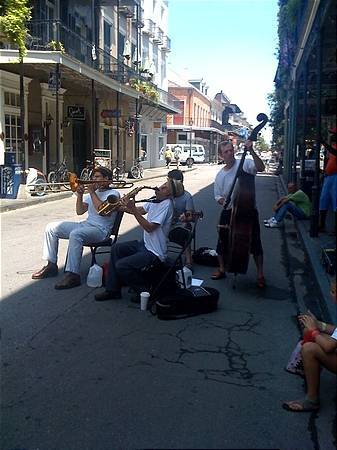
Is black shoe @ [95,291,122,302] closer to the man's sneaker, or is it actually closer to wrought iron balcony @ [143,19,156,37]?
the man's sneaker

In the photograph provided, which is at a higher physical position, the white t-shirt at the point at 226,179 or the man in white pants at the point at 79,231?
the white t-shirt at the point at 226,179

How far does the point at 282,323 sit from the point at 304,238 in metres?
4.56

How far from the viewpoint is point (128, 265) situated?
19.0ft

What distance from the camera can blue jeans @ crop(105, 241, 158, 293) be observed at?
578 centimetres

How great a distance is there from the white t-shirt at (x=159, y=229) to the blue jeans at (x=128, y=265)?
2.8 inches

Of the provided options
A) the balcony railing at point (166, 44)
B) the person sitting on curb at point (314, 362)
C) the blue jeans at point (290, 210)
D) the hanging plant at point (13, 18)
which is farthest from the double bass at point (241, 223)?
the balcony railing at point (166, 44)

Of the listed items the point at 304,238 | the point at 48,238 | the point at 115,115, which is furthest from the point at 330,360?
the point at 115,115

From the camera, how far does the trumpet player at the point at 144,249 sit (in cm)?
578

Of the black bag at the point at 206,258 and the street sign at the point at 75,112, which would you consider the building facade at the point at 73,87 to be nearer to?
the street sign at the point at 75,112

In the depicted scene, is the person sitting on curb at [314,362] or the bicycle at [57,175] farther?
the bicycle at [57,175]

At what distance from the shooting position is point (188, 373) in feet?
13.7

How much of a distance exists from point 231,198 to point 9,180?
10550mm

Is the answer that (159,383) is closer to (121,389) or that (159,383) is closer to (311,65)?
(121,389)

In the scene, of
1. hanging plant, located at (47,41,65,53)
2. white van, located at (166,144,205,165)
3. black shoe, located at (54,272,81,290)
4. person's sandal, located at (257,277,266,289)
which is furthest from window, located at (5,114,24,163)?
white van, located at (166,144,205,165)
